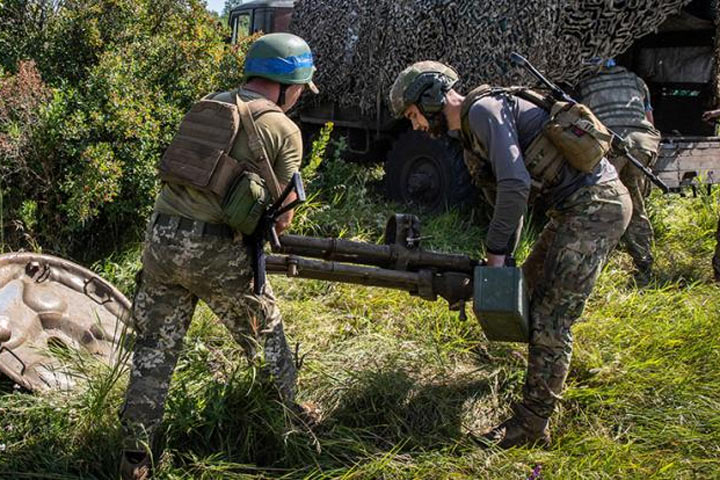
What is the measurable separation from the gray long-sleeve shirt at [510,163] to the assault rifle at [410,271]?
7.7 inches

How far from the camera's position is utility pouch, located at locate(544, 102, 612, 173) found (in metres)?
3.18

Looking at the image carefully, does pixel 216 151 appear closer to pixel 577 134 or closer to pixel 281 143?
pixel 281 143

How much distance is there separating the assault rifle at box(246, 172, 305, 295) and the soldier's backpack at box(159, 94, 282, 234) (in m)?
0.05

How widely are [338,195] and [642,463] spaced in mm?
4127

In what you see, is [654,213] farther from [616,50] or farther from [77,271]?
[77,271]

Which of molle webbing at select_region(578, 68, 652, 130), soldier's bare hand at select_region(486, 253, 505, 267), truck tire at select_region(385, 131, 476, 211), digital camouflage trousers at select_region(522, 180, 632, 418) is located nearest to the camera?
soldier's bare hand at select_region(486, 253, 505, 267)

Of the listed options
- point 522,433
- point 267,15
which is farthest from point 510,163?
point 267,15

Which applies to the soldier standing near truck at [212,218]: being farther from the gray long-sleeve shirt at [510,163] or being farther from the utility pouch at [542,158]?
the utility pouch at [542,158]

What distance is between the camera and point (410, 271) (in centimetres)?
351

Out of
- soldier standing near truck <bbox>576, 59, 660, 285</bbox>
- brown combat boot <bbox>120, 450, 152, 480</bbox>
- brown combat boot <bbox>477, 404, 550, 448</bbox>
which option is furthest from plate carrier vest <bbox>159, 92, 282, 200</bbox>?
soldier standing near truck <bbox>576, 59, 660, 285</bbox>

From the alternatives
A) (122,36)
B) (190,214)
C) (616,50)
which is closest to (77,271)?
(190,214)

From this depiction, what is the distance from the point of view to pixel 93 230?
5250 millimetres

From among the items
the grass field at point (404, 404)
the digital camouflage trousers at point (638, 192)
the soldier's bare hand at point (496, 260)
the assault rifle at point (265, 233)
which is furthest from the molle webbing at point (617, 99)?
the assault rifle at point (265, 233)

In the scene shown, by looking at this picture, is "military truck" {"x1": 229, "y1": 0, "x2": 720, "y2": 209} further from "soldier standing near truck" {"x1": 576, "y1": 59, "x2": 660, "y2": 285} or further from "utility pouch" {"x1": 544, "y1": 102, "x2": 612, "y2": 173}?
"utility pouch" {"x1": 544, "y1": 102, "x2": 612, "y2": 173}
